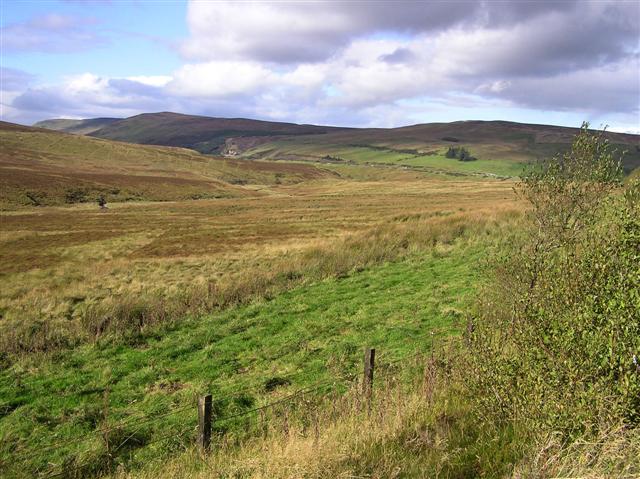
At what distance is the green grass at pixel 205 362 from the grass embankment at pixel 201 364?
4cm

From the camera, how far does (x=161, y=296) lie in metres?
22.4

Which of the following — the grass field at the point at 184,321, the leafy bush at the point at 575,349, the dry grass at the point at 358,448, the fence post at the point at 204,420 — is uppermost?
the leafy bush at the point at 575,349

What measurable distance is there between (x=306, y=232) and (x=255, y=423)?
1387 inches

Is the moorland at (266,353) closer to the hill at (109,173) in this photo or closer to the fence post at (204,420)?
the fence post at (204,420)

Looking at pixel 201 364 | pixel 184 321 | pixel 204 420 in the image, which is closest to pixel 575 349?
pixel 204 420

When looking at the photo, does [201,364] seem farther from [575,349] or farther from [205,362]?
[575,349]

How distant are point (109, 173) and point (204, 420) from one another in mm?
105404

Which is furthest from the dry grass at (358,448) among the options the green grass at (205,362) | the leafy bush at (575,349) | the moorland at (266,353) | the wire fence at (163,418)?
the green grass at (205,362)

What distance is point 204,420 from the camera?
843 centimetres

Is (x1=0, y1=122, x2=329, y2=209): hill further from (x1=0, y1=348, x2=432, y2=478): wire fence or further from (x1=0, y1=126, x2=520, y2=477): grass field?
(x1=0, y1=348, x2=432, y2=478): wire fence

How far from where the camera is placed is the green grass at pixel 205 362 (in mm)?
10944

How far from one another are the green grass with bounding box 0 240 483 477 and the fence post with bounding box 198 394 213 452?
1.55 metres

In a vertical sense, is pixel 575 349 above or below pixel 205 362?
above

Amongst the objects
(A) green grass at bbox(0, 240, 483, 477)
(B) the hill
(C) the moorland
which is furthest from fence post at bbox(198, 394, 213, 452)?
(B) the hill
